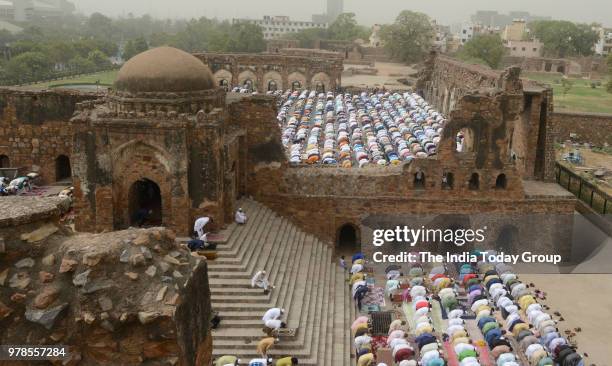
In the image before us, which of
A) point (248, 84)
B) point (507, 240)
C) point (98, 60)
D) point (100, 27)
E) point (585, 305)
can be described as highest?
point (100, 27)

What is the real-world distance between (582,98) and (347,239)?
41.2 m

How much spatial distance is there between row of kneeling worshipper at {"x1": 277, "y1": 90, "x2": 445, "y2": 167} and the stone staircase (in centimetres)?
Answer: 609

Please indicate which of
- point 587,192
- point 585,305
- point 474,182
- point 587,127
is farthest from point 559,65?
point 585,305

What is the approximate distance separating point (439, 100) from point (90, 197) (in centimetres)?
2976

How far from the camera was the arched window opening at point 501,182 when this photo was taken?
18469mm

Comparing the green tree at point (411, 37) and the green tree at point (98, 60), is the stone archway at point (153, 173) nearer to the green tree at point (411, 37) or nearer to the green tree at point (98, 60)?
the green tree at point (411, 37)

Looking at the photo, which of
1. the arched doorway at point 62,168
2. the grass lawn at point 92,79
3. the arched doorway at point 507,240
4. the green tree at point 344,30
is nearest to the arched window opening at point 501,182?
the arched doorway at point 507,240

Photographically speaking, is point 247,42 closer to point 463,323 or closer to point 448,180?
point 448,180

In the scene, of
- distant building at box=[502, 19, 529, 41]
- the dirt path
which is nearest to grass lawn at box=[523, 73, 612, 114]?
the dirt path

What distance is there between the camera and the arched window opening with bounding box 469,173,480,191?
18.5 m

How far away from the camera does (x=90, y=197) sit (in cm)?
1512

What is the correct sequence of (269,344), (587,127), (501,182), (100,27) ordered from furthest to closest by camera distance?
1. (100,27)
2. (587,127)
3. (501,182)
4. (269,344)

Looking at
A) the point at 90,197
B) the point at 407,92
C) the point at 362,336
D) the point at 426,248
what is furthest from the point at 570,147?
the point at 90,197

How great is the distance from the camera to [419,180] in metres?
18.7
